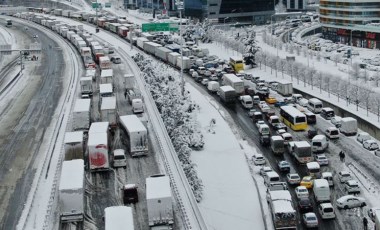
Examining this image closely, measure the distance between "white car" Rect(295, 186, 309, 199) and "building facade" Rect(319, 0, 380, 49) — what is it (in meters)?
70.2

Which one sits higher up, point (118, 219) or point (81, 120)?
point (81, 120)

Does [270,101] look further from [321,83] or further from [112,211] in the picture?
[112,211]

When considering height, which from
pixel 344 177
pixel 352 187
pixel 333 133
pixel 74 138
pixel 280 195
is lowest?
pixel 352 187

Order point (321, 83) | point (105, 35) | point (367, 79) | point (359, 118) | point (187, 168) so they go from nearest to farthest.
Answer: point (187, 168) < point (359, 118) < point (321, 83) < point (367, 79) < point (105, 35)

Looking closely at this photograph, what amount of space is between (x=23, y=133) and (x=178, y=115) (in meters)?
10.4

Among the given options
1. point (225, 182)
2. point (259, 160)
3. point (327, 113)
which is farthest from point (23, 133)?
point (327, 113)

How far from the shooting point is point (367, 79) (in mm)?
62031

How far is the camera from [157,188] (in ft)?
78.8

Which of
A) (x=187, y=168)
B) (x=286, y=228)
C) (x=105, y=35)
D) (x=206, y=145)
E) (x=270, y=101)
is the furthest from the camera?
(x=105, y=35)

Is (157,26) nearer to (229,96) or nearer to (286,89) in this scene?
(229,96)

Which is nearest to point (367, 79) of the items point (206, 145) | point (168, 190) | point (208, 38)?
point (206, 145)

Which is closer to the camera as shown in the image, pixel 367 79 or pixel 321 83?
pixel 321 83

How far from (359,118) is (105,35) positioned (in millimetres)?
55166

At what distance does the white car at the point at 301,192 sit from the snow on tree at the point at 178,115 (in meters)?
5.04
